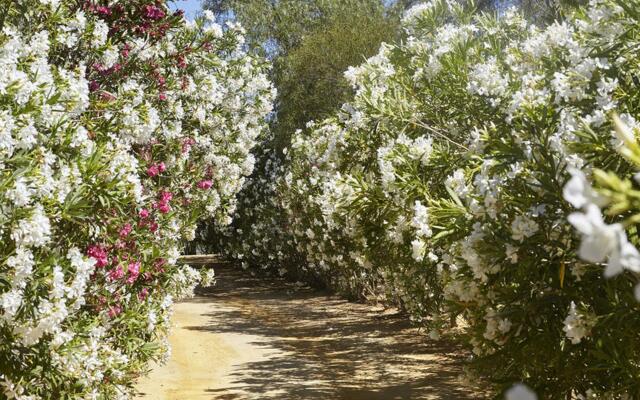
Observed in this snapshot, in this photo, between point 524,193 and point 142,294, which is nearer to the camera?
point 524,193

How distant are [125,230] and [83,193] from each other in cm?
176

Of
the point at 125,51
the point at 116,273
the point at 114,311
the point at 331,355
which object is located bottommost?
the point at 331,355

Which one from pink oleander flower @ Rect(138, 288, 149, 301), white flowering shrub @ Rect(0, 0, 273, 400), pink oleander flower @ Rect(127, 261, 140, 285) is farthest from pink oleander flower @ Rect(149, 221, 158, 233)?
pink oleander flower @ Rect(127, 261, 140, 285)

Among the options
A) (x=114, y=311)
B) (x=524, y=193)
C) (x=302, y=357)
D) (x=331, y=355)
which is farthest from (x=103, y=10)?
(x=331, y=355)

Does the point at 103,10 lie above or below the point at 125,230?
above

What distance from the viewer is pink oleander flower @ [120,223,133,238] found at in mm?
6641

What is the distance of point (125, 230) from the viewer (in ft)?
22.0

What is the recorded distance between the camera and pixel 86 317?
6105mm

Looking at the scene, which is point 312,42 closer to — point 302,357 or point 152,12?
point 302,357

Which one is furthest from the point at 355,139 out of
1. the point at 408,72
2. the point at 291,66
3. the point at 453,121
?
the point at 291,66

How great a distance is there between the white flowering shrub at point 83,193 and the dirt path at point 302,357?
1196 millimetres

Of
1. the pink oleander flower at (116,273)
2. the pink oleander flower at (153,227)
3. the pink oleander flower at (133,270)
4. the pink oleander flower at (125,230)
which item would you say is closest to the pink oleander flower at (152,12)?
the pink oleander flower at (153,227)

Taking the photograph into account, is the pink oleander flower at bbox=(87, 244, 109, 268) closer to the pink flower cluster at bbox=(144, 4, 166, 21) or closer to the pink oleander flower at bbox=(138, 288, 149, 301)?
the pink oleander flower at bbox=(138, 288, 149, 301)

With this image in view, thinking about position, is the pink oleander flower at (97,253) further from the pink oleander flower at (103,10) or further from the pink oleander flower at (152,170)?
the pink oleander flower at (152,170)
